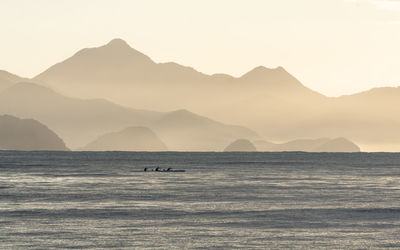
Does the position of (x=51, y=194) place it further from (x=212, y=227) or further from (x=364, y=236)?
(x=364, y=236)

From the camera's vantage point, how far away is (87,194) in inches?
4269

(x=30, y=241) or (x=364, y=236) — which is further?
(x=364, y=236)

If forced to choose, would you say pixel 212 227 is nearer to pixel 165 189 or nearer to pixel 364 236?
pixel 364 236

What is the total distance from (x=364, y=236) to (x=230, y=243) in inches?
489

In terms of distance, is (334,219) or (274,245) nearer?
(274,245)

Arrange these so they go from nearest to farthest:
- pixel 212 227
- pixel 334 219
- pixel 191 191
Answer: pixel 212 227
pixel 334 219
pixel 191 191

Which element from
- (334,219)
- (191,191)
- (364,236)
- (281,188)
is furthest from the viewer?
(281,188)

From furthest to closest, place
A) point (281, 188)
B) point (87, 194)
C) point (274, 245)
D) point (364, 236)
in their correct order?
point (281, 188)
point (87, 194)
point (364, 236)
point (274, 245)

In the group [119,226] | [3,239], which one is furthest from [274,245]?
[3,239]

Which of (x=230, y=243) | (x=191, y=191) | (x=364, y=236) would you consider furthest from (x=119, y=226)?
(x=191, y=191)

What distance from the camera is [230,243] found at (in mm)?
60531

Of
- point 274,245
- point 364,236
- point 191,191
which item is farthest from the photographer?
point 191,191

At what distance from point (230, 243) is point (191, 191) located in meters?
57.0

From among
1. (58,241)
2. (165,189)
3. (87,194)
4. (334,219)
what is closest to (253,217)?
(334,219)
